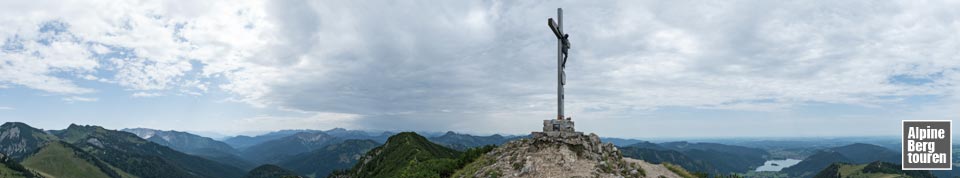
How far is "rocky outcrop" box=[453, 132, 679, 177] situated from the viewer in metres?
29.4

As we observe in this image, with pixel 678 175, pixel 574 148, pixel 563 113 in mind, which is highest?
pixel 563 113

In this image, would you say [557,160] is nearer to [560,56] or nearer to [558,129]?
[558,129]

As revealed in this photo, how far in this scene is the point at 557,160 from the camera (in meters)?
30.4

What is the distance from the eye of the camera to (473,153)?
41375 millimetres

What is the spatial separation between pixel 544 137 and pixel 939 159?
42.4 m

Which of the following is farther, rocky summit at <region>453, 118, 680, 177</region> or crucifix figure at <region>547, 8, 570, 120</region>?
crucifix figure at <region>547, 8, 570, 120</region>

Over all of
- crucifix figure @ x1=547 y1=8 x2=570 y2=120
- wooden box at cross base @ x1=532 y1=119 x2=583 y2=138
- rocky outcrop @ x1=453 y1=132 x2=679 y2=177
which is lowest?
rocky outcrop @ x1=453 y1=132 x2=679 y2=177

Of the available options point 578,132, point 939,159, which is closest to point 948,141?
point 939,159

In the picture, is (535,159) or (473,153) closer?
(535,159)

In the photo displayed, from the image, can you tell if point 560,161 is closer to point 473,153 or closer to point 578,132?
point 578,132

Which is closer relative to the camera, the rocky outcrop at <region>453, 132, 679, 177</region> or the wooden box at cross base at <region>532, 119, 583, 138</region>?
the rocky outcrop at <region>453, 132, 679, 177</region>

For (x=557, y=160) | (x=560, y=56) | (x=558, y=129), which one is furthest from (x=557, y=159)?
(x=560, y=56)

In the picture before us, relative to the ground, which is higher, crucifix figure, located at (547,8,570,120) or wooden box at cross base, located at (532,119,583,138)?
crucifix figure, located at (547,8,570,120)

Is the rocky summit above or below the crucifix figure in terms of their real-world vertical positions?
below
